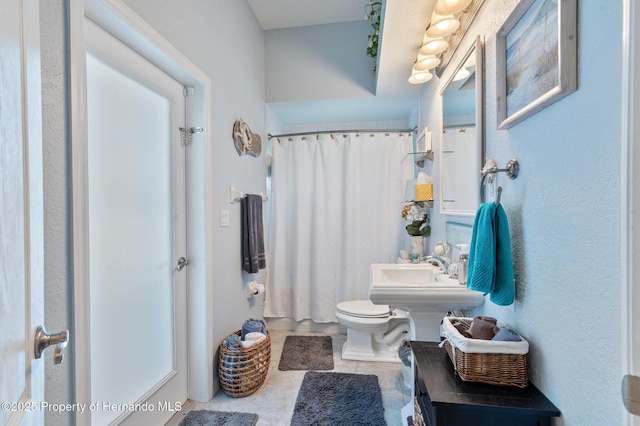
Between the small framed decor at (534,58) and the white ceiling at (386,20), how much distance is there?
618 mm

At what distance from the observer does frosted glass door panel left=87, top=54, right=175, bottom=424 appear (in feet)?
3.84

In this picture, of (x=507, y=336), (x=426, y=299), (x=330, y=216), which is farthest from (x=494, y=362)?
(x=330, y=216)

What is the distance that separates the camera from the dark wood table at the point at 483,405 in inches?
32.0

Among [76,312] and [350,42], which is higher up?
[350,42]

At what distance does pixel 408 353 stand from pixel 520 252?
110 centimetres

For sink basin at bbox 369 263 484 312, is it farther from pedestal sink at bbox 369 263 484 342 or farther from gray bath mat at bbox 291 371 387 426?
gray bath mat at bbox 291 371 387 426

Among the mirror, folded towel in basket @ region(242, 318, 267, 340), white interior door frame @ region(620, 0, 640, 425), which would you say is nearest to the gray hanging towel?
folded towel in basket @ region(242, 318, 267, 340)

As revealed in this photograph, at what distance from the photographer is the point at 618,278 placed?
1.96ft

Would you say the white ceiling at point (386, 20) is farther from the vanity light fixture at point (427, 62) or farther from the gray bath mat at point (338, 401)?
the gray bath mat at point (338, 401)

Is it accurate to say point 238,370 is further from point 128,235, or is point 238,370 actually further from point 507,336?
point 507,336

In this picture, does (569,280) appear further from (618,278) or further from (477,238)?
(477,238)

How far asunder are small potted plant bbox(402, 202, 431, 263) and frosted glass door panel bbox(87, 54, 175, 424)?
5.86 ft

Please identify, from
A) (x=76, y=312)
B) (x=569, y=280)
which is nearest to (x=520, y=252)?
(x=569, y=280)

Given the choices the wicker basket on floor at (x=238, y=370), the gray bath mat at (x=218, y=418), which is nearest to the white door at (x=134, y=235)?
the gray bath mat at (x=218, y=418)
